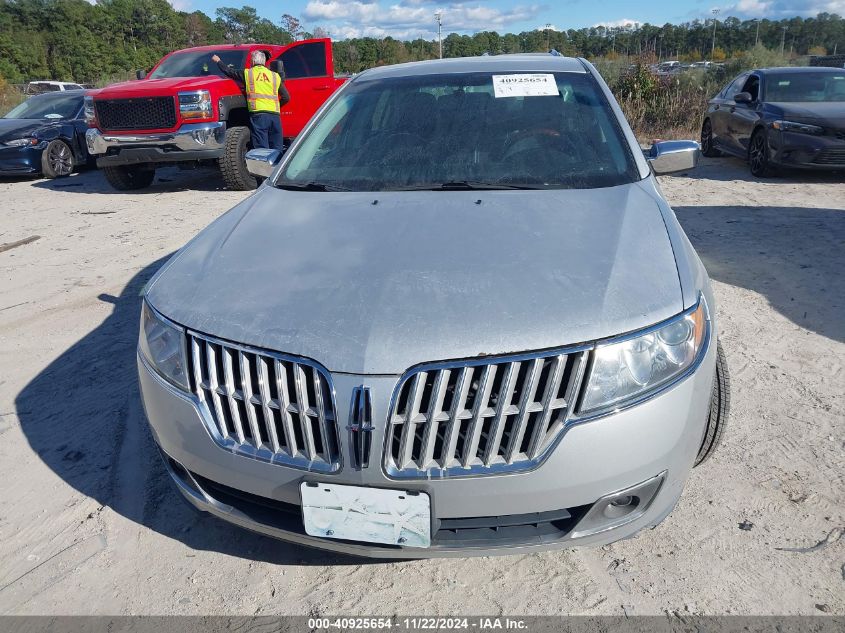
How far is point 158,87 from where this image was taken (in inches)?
340

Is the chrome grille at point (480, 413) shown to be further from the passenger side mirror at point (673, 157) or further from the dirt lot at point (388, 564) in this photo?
the passenger side mirror at point (673, 157)

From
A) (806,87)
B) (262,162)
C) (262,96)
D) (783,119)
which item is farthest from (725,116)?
(262,162)

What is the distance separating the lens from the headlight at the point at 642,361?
1.78 metres

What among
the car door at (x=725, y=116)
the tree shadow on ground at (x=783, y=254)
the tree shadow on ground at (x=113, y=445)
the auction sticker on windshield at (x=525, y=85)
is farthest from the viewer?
the car door at (x=725, y=116)

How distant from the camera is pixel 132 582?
88.2 inches

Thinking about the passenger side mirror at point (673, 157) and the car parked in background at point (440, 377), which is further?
the passenger side mirror at point (673, 157)

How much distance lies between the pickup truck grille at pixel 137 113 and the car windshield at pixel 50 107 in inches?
117

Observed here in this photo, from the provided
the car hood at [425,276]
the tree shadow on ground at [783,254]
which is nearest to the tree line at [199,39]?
the tree shadow on ground at [783,254]

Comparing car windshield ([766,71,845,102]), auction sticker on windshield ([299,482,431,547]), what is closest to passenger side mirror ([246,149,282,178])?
auction sticker on windshield ([299,482,431,547])

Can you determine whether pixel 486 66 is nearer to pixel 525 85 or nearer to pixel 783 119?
pixel 525 85

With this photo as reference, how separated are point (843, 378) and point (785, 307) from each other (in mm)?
1116

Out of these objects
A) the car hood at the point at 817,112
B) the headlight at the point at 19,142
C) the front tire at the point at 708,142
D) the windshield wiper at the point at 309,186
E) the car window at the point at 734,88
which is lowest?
the front tire at the point at 708,142

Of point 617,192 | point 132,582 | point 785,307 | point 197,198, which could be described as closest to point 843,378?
point 785,307

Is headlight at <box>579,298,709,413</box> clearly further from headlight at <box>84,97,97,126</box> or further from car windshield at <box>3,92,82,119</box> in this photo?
car windshield at <box>3,92,82,119</box>
